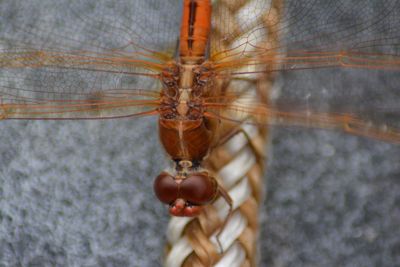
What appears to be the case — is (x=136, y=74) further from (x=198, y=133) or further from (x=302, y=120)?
(x=302, y=120)

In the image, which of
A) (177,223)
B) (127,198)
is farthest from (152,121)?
(177,223)

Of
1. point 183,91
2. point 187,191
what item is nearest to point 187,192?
point 187,191

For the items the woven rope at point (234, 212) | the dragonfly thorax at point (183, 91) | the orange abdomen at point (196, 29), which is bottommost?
the woven rope at point (234, 212)

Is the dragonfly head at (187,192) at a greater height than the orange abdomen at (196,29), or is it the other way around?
the orange abdomen at (196,29)

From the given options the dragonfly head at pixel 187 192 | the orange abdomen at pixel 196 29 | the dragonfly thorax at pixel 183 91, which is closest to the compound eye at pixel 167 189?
the dragonfly head at pixel 187 192

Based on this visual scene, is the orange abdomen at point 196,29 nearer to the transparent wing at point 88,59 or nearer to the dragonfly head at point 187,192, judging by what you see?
the transparent wing at point 88,59
